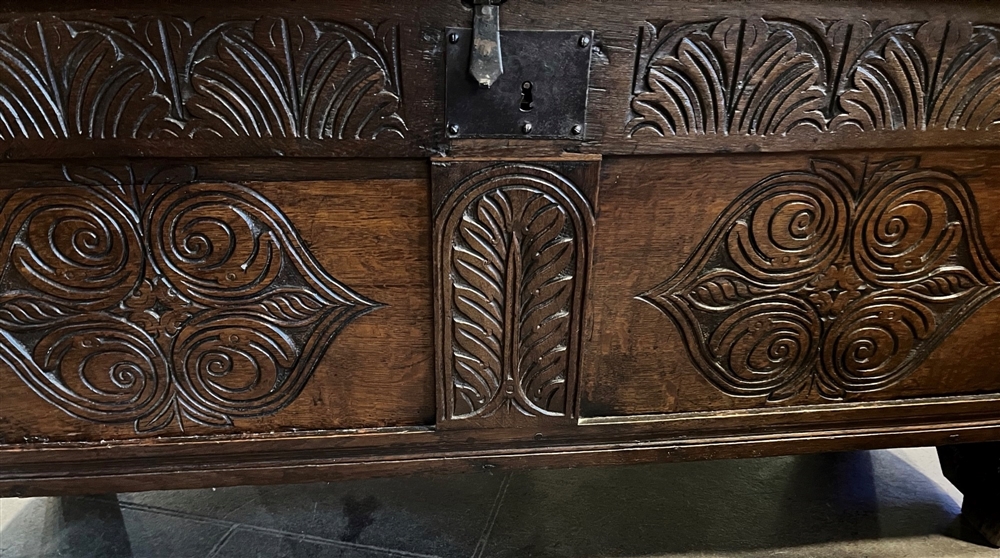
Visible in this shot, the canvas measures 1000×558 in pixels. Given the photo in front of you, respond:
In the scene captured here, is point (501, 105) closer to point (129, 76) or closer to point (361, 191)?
point (361, 191)

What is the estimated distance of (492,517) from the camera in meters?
1.38

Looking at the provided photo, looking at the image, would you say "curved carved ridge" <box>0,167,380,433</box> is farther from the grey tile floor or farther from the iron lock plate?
the grey tile floor

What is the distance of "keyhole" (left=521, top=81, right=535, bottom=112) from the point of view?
0.87 meters

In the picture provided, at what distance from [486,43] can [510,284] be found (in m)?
0.35

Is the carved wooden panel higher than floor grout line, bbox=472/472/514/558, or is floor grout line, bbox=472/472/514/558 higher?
the carved wooden panel

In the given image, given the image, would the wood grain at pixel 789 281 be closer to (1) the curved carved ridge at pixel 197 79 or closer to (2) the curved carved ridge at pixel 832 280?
(2) the curved carved ridge at pixel 832 280

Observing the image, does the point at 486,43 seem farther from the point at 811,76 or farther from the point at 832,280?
the point at 832,280

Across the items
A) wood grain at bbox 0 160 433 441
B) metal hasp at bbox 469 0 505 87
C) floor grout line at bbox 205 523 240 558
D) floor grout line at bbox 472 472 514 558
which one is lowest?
floor grout line at bbox 205 523 240 558

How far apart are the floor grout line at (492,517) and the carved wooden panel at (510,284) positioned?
1.22 feet

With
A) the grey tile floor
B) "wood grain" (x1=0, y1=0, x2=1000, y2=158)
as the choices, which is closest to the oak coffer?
"wood grain" (x1=0, y1=0, x2=1000, y2=158)

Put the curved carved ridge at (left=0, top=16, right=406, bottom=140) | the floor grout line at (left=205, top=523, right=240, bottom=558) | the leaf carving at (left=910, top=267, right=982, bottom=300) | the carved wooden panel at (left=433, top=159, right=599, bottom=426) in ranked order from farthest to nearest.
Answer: the floor grout line at (left=205, top=523, right=240, bottom=558) → the leaf carving at (left=910, top=267, right=982, bottom=300) → the carved wooden panel at (left=433, top=159, right=599, bottom=426) → the curved carved ridge at (left=0, top=16, right=406, bottom=140)

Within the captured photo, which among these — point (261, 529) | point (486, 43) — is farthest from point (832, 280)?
point (261, 529)

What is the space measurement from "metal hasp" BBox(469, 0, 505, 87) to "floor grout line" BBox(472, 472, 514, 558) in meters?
0.92

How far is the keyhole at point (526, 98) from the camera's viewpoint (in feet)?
2.87
